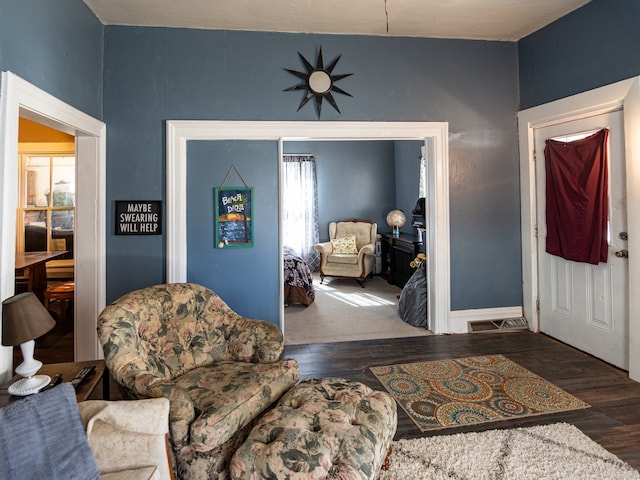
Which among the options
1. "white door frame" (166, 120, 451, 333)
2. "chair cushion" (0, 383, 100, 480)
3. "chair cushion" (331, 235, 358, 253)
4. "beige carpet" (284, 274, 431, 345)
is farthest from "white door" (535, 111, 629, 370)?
"chair cushion" (0, 383, 100, 480)

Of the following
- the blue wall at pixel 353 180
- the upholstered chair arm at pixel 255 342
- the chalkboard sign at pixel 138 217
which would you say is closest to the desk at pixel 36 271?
Result: the chalkboard sign at pixel 138 217

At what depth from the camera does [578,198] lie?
3.29m

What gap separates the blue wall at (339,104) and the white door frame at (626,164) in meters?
0.11

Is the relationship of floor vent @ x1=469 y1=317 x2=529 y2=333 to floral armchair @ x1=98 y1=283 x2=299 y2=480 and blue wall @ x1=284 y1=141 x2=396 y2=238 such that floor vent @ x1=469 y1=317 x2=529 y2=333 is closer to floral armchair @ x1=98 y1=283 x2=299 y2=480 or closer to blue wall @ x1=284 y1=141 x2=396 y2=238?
floral armchair @ x1=98 y1=283 x2=299 y2=480

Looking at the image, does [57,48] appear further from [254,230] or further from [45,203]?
[45,203]

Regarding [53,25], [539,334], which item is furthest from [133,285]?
[539,334]

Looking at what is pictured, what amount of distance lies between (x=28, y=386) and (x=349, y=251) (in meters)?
5.50

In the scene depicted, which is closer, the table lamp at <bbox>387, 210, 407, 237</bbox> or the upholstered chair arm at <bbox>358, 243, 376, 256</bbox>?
the upholstered chair arm at <bbox>358, 243, 376, 256</bbox>

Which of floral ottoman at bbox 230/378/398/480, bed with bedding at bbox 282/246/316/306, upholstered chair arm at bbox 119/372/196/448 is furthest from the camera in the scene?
bed with bedding at bbox 282/246/316/306

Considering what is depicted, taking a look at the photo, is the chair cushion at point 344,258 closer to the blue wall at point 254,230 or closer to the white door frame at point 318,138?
the white door frame at point 318,138

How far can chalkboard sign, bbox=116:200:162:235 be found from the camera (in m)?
3.37

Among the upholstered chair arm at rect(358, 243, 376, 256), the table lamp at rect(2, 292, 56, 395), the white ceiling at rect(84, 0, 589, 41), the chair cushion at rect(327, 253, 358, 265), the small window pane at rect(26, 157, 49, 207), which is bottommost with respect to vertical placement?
the table lamp at rect(2, 292, 56, 395)

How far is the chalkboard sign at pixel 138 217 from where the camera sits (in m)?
3.37

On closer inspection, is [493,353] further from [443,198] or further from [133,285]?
[133,285]
